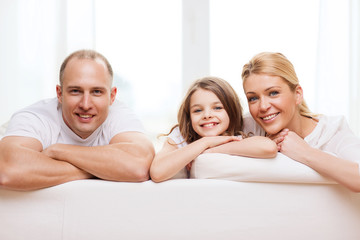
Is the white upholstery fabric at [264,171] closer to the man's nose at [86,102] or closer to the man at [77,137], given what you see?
the man at [77,137]

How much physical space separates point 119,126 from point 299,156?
79 cm

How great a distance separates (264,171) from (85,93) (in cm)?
81

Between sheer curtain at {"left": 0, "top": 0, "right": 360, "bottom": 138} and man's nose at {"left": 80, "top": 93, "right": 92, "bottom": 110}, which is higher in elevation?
sheer curtain at {"left": 0, "top": 0, "right": 360, "bottom": 138}

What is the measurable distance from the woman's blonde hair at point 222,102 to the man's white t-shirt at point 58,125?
238 millimetres

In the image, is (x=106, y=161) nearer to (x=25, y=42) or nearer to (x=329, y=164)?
(x=329, y=164)

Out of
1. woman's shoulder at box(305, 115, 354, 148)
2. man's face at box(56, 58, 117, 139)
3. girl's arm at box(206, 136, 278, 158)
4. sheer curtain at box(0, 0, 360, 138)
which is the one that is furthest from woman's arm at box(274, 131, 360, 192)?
sheer curtain at box(0, 0, 360, 138)

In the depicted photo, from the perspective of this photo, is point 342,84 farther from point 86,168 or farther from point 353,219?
point 86,168

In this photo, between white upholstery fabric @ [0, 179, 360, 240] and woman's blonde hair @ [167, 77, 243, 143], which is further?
woman's blonde hair @ [167, 77, 243, 143]

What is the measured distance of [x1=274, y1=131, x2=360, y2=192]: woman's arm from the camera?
122cm

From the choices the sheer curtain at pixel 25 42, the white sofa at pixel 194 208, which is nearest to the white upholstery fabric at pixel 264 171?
the white sofa at pixel 194 208

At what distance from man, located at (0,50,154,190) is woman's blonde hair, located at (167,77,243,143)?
25 cm

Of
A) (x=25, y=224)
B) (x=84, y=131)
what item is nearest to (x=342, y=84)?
(x=84, y=131)

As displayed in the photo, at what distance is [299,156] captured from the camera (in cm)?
133

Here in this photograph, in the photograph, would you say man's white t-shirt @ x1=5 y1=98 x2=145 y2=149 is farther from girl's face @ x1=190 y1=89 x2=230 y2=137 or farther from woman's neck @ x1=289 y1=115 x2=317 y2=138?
woman's neck @ x1=289 y1=115 x2=317 y2=138
